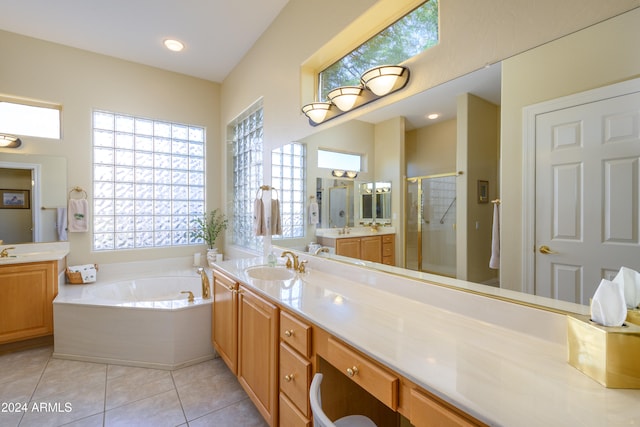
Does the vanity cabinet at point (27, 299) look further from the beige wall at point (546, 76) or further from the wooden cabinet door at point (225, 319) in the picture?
the beige wall at point (546, 76)

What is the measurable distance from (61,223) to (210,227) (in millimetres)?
1512

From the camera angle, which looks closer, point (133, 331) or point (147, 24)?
point (133, 331)

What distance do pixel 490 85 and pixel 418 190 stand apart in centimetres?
53

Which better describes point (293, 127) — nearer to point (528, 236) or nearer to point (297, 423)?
point (528, 236)

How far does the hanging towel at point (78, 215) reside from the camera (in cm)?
297

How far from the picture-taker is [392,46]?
1566 mm

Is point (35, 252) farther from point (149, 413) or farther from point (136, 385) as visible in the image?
point (149, 413)

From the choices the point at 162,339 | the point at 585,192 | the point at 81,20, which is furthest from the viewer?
the point at 81,20

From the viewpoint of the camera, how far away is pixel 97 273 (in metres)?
3.12

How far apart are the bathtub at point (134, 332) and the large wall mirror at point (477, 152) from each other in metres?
1.76

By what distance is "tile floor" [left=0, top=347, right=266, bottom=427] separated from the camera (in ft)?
5.58

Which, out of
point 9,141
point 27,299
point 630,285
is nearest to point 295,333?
point 630,285

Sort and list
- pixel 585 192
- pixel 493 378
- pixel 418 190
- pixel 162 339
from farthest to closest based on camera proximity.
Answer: pixel 162 339
pixel 418 190
pixel 585 192
pixel 493 378

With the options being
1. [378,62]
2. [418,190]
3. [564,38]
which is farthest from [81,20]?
[564,38]
